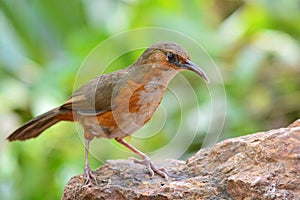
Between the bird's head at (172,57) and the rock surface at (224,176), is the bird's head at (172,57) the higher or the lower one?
the higher one

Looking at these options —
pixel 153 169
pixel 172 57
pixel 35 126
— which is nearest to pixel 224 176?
pixel 153 169

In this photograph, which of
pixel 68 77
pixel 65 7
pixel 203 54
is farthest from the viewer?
pixel 65 7

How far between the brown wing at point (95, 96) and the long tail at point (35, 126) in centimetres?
17

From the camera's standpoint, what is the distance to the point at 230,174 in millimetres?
2670

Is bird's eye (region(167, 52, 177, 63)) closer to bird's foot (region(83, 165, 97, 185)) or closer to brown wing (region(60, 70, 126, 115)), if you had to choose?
brown wing (region(60, 70, 126, 115))

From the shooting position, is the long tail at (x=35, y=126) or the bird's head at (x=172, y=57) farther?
the long tail at (x=35, y=126)

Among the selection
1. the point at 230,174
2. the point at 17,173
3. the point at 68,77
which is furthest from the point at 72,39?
the point at 230,174

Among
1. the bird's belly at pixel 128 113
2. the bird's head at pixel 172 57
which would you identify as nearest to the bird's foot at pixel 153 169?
the bird's belly at pixel 128 113

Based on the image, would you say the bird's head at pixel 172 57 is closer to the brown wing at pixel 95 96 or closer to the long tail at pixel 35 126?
the brown wing at pixel 95 96

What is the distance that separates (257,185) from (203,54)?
5.66 ft

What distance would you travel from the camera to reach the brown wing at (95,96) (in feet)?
9.71

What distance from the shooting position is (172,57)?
106 inches

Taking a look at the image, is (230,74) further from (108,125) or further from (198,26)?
(108,125)

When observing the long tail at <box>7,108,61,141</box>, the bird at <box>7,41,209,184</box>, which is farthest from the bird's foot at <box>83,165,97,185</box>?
the long tail at <box>7,108,61,141</box>
